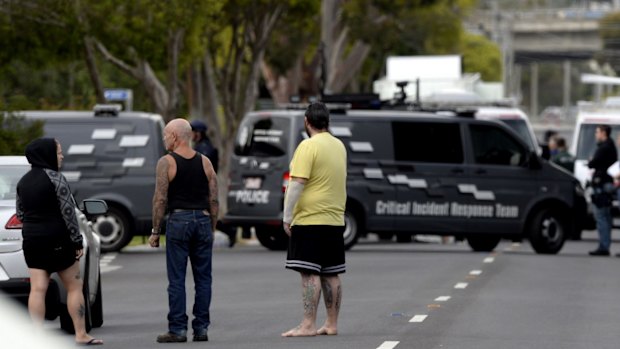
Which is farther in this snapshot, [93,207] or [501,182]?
[501,182]

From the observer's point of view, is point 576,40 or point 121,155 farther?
point 576,40

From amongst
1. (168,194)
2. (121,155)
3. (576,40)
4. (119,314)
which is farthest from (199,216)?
(576,40)

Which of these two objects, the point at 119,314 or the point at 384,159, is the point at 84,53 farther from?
the point at 119,314

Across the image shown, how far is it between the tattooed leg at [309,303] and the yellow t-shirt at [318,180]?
1.46 ft

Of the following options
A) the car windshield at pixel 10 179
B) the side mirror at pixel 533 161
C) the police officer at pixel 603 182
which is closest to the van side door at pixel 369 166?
the side mirror at pixel 533 161

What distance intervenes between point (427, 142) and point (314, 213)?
11.7m

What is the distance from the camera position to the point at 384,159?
2459 centimetres

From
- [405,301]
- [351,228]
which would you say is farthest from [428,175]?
[405,301]

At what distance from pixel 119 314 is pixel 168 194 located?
3.11 meters

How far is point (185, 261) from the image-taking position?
42.0ft

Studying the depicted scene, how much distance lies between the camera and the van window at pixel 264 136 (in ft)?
79.5

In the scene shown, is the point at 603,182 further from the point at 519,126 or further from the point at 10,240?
the point at 10,240

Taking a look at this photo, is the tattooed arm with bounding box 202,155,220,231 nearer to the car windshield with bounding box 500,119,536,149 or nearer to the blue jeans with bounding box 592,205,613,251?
the blue jeans with bounding box 592,205,613,251

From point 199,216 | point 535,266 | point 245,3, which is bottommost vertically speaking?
point 535,266
